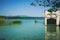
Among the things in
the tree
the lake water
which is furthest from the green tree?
the lake water

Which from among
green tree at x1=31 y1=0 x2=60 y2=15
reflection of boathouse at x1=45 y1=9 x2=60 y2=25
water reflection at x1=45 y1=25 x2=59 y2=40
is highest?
green tree at x1=31 y1=0 x2=60 y2=15

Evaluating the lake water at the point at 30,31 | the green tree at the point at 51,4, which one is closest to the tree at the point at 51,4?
the green tree at the point at 51,4

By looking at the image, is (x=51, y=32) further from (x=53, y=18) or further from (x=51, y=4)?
(x=51, y=4)

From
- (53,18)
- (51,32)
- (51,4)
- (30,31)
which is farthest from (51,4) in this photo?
(30,31)

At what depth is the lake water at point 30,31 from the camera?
2.32 meters

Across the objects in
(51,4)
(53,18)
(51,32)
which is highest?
(51,4)

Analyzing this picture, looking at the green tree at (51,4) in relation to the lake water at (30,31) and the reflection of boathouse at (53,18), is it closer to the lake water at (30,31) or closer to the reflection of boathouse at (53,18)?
the reflection of boathouse at (53,18)

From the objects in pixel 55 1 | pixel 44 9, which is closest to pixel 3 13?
pixel 44 9

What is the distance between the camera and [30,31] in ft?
7.62

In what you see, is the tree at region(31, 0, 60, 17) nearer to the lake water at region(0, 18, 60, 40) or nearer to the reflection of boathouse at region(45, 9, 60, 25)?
the reflection of boathouse at region(45, 9, 60, 25)

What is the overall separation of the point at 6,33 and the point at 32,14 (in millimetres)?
550

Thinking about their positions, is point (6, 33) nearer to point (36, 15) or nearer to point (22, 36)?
point (22, 36)

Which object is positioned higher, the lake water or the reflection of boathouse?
the reflection of boathouse

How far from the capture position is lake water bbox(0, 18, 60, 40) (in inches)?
91.2
